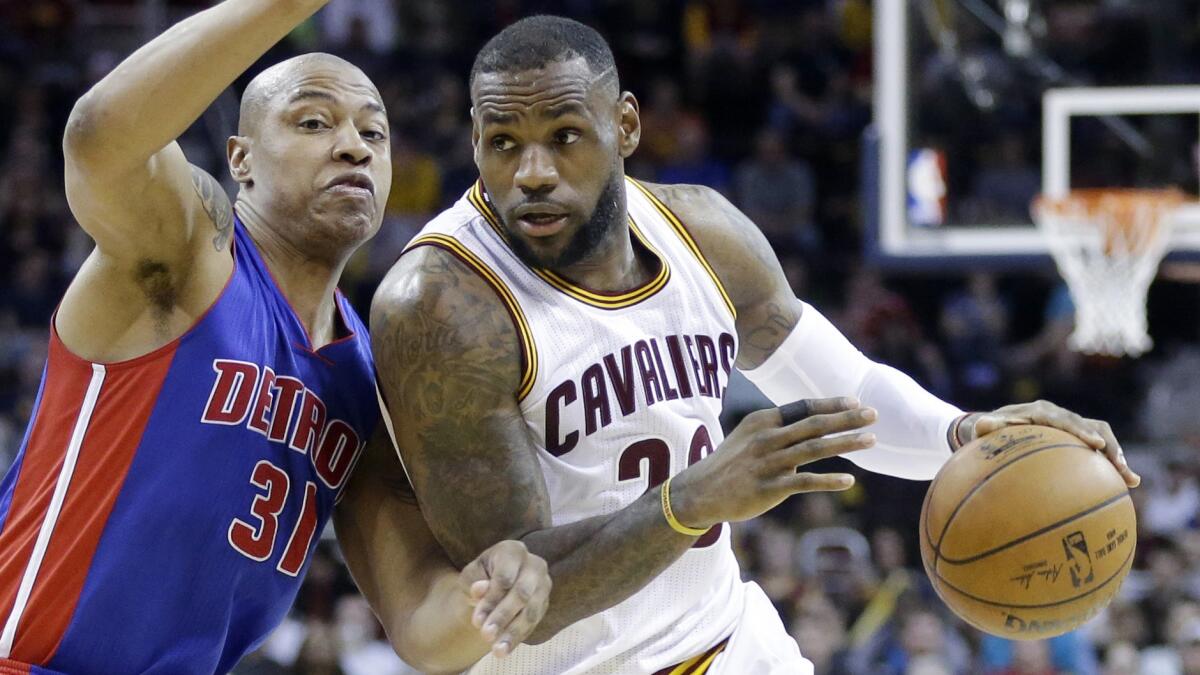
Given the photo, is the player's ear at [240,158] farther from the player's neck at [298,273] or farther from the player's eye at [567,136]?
the player's eye at [567,136]

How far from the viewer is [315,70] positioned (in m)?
3.80

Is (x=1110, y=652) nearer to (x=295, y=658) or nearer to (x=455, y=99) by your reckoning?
(x=295, y=658)

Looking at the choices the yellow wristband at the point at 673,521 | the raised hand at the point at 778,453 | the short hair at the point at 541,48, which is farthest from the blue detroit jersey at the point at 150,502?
the raised hand at the point at 778,453

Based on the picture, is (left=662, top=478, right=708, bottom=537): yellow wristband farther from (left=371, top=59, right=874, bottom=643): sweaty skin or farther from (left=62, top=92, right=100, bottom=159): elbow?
(left=62, top=92, right=100, bottom=159): elbow

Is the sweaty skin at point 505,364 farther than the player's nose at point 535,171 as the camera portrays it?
No

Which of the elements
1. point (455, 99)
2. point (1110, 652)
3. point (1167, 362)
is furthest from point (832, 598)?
point (455, 99)

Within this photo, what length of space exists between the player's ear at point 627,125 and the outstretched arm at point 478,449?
53 centimetres

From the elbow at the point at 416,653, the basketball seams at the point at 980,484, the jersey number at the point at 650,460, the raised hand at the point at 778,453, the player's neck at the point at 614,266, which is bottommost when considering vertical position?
the elbow at the point at 416,653

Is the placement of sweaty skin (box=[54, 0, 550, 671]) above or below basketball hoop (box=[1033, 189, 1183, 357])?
above

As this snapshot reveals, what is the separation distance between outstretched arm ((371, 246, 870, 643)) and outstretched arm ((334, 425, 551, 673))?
0.53ft

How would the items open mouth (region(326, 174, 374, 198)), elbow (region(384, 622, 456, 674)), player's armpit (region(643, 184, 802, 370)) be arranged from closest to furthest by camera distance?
1. elbow (region(384, 622, 456, 674))
2. open mouth (region(326, 174, 374, 198))
3. player's armpit (region(643, 184, 802, 370))

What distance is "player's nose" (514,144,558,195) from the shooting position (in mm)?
3533

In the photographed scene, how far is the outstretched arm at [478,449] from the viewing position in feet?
10.9

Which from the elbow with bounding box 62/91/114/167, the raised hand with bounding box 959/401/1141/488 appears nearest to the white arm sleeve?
the raised hand with bounding box 959/401/1141/488
